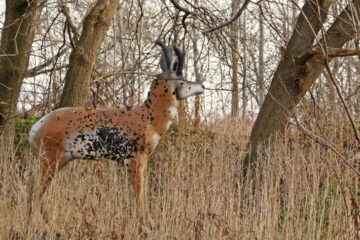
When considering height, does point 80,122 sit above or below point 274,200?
above

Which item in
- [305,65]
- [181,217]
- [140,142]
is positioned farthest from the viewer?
[305,65]

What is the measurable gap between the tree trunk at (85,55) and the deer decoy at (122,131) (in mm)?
1602

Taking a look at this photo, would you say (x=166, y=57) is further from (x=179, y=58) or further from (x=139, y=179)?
(x=139, y=179)

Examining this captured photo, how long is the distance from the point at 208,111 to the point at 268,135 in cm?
280

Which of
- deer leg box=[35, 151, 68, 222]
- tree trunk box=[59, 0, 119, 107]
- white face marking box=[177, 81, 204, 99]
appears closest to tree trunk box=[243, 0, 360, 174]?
tree trunk box=[59, 0, 119, 107]

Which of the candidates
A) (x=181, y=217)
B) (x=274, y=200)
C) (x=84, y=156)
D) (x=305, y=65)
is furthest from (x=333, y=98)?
(x=84, y=156)

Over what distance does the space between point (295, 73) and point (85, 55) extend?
6.59ft

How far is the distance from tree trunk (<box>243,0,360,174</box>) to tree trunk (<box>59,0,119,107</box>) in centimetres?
170

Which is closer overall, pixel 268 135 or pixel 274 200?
pixel 274 200

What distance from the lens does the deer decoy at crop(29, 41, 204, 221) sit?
11.3ft

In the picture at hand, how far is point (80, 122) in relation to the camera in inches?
140

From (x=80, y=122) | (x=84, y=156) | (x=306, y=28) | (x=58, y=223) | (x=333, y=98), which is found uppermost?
(x=306, y=28)

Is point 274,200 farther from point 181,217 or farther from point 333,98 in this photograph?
point 333,98

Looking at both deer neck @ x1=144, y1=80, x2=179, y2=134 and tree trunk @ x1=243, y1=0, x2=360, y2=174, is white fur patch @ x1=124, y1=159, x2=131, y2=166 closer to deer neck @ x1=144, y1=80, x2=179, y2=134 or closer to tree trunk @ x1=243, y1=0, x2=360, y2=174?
deer neck @ x1=144, y1=80, x2=179, y2=134
